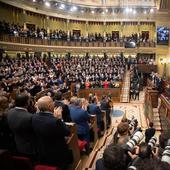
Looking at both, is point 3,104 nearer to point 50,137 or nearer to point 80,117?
point 50,137

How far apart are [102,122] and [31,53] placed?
633 inches

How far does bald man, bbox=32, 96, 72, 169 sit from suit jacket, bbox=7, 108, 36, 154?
102mm

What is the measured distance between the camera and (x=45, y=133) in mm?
3803

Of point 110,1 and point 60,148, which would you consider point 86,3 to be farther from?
point 60,148

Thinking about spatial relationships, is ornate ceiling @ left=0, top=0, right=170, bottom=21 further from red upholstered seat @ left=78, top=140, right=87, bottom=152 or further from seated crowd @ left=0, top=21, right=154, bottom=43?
red upholstered seat @ left=78, top=140, right=87, bottom=152

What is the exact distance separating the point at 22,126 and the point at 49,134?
1.28 ft

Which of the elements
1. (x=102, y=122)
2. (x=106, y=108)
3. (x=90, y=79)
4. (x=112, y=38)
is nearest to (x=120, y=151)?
(x=102, y=122)

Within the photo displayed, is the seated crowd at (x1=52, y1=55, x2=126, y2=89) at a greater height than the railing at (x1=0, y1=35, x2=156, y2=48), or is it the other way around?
the railing at (x1=0, y1=35, x2=156, y2=48)

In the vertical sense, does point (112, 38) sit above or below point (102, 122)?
above

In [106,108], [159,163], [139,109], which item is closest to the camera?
[159,163]

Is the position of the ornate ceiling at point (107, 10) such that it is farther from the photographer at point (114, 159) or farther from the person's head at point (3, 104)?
the photographer at point (114, 159)

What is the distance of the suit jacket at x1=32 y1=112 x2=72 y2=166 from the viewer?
378cm

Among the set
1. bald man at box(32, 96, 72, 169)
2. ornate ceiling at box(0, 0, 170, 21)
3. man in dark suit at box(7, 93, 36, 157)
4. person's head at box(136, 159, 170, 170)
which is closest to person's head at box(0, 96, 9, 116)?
man in dark suit at box(7, 93, 36, 157)

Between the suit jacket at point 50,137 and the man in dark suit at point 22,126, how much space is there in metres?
0.10
